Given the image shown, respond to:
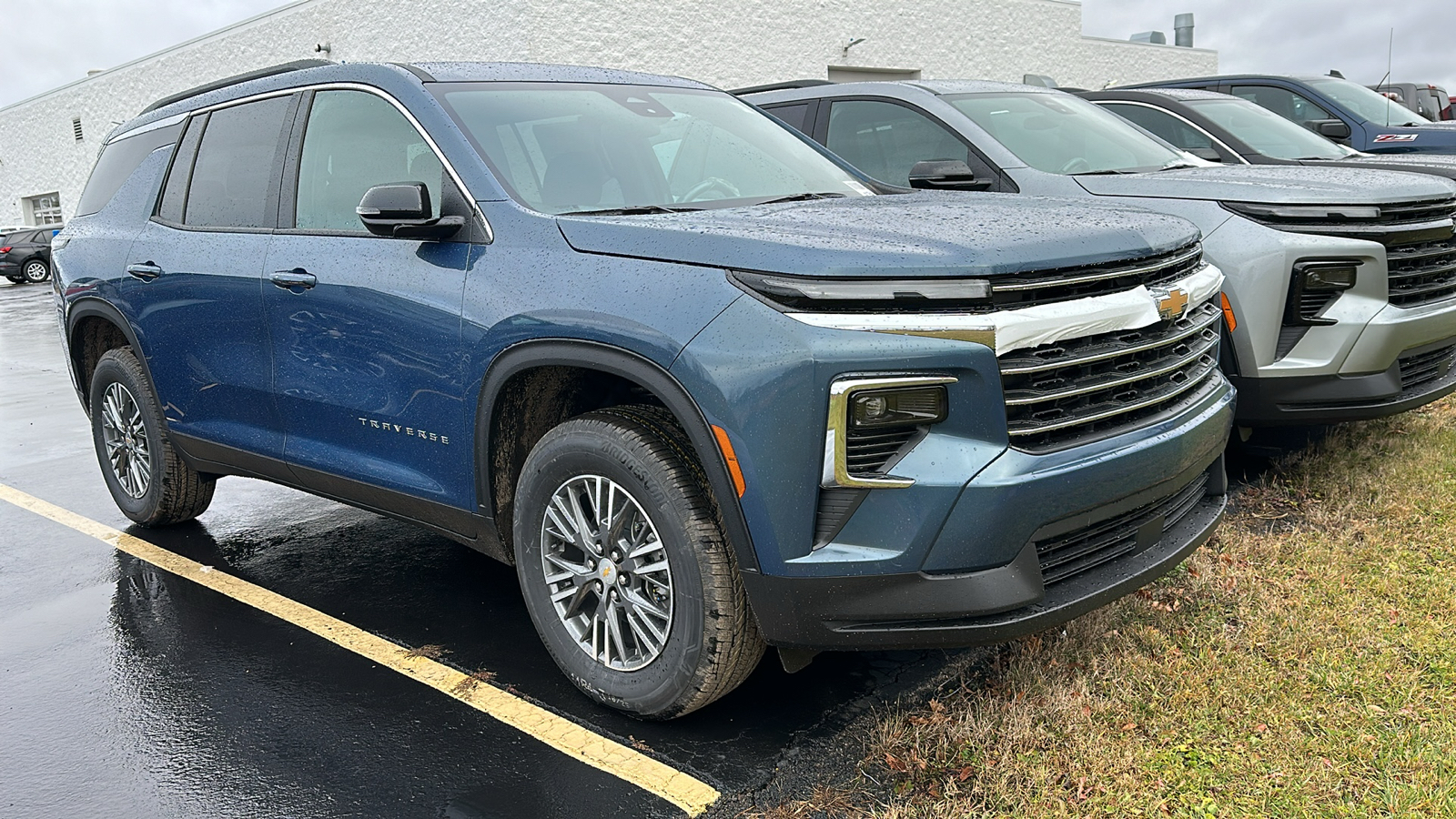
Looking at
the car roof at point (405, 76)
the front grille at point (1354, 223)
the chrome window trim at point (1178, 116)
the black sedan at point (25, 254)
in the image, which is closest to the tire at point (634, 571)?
the car roof at point (405, 76)

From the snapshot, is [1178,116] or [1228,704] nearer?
[1228,704]

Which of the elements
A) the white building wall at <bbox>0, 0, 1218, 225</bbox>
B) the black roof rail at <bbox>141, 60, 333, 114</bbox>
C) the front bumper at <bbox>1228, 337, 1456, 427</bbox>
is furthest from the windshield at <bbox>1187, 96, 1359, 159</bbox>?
the white building wall at <bbox>0, 0, 1218, 225</bbox>

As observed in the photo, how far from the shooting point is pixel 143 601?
4.51 m

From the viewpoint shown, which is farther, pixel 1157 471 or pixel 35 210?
pixel 35 210

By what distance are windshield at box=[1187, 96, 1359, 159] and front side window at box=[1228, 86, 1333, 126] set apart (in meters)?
2.42

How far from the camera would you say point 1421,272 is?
16.4 ft

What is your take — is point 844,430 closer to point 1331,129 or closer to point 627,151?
point 627,151

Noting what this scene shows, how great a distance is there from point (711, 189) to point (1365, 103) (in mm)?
9369

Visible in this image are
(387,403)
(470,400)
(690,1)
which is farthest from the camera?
(690,1)

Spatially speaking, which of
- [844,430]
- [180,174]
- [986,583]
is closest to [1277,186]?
[986,583]

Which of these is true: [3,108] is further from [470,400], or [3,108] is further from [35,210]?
[470,400]

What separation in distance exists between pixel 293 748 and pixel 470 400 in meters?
1.10

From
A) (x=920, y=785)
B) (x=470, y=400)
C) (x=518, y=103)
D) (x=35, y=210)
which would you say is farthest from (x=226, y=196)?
(x=35, y=210)

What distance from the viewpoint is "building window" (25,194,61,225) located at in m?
38.0
